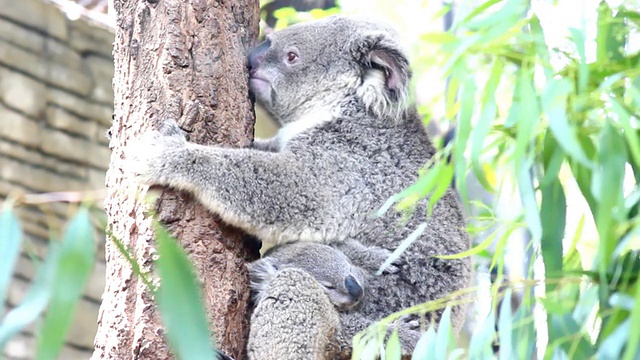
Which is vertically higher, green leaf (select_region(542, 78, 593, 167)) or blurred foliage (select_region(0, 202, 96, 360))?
green leaf (select_region(542, 78, 593, 167))

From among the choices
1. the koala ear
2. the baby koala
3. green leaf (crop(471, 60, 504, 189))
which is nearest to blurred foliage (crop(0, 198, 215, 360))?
green leaf (crop(471, 60, 504, 189))

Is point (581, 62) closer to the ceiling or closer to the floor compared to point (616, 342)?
closer to the ceiling

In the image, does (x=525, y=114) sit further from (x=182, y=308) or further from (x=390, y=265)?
(x=390, y=265)

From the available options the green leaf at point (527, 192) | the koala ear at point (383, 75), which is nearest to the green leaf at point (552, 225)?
the green leaf at point (527, 192)

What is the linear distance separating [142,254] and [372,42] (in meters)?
1.47

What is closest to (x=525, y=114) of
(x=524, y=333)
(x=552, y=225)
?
(x=552, y=225)

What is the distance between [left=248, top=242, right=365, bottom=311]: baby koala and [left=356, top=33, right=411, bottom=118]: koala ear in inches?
30.1

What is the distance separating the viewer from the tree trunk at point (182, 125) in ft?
9.02

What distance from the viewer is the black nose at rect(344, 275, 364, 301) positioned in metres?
3.00

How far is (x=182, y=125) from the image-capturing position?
9.93ft

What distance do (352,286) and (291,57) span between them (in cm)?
121

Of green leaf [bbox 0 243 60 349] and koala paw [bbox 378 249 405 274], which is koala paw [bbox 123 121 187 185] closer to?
koala paw [bbox 378 249 405 274]

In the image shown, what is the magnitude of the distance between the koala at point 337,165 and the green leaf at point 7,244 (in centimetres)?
124

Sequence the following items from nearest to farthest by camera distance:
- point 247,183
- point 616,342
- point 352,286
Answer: point 616,342 < point 352,286 < point 247,183
